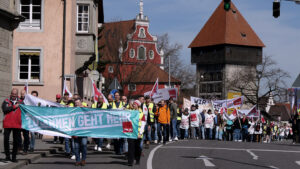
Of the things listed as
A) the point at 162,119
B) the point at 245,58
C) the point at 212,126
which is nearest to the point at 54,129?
the point at 162,119

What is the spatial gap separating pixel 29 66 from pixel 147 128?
13.0 metres

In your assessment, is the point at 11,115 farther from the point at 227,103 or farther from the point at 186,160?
the point at 227,103

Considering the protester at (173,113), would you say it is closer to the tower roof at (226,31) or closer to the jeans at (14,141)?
the jeans at (14,141)

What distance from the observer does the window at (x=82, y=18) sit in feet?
115

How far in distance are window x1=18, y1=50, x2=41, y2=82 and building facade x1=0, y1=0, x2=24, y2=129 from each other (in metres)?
6.49

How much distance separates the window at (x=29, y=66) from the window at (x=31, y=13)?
1.35 metres

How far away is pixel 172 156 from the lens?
18.5 meters

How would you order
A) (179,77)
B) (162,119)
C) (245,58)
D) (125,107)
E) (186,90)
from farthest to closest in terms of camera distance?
1. (245,58)
2. (186,90)
3. (179,77)
4. (162,119)
5. (125,107)

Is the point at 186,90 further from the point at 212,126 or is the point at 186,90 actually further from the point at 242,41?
the point at 212,126

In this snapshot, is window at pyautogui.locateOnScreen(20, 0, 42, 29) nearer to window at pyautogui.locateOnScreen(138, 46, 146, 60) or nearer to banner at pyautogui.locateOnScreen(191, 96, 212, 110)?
banner at pyautogui.locateOnScreen(191, 96, 212, 110)

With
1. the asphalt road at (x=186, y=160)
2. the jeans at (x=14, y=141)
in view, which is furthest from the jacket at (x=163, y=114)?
the jeans at (x=14, y=141)

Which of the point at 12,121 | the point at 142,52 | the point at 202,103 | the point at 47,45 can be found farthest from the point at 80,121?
the point at 142,52

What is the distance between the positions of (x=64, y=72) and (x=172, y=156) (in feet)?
51.9

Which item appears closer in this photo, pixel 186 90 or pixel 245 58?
pixel 186 90
